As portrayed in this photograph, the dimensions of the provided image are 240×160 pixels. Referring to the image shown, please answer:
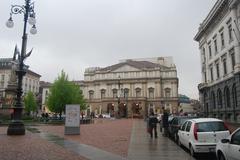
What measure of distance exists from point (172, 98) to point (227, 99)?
5938 centimetres

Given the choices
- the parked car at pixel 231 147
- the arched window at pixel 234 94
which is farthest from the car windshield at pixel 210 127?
the arched window at pixel 234 94

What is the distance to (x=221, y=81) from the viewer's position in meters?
42.9

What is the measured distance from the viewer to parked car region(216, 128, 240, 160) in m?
7.56

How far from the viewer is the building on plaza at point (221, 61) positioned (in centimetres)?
3609

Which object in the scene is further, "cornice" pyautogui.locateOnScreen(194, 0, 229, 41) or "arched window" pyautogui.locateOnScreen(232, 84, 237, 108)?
"cornice" pyautogui.locateOnScreen(194, 0, 229, 41)

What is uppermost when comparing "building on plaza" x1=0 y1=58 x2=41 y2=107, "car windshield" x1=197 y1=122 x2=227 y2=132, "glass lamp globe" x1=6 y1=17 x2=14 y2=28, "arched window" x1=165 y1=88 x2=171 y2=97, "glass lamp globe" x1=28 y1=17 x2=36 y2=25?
"building on plaza" x1=0 y1=58 x2=41 y2=107

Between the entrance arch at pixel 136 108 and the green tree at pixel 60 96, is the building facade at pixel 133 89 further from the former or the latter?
the green tree at pixel 60 96

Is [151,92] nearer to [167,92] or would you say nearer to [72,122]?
[167,92]

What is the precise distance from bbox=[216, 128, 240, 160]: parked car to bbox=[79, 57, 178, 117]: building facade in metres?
87.1

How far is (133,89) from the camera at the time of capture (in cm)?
10225

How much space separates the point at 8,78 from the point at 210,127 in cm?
9909

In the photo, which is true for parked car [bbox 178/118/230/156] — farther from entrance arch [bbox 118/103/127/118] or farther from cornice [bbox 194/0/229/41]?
entrance arch [bbox 118/103/127/118]

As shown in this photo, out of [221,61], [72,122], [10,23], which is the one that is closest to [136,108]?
[221,61]

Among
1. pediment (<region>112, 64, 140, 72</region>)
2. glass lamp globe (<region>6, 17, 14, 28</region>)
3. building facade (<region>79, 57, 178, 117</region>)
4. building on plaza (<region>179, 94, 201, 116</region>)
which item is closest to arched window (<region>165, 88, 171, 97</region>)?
building facade (<region>79, 57, 178, 117</region>)
